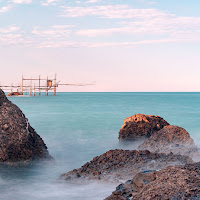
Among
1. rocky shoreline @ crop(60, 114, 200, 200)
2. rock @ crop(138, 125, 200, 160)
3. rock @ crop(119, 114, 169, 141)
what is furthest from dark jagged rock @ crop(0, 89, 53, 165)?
rock @ crop(119, 114, 169, 141)

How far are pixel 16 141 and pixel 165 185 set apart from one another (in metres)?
4.81

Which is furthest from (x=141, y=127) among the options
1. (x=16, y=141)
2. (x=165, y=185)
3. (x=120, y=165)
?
(x=165, y=185)

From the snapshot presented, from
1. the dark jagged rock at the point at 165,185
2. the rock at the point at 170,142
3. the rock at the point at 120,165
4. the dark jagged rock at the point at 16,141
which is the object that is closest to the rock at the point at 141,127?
the rock at the point at 170,142

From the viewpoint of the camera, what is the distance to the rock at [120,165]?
234 inches

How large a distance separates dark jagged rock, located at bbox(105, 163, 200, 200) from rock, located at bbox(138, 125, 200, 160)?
5066mm

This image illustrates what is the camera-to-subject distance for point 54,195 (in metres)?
5.60

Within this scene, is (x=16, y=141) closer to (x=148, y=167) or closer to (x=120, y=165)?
(x=120, y=165)

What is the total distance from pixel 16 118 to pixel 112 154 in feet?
9.01

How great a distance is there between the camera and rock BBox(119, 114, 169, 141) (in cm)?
1160

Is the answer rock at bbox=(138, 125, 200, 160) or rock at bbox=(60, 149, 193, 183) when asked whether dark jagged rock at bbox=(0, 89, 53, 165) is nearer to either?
rock at bbox=(60, 149, 193, 183)

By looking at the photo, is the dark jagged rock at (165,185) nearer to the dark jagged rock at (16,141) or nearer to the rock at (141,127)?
the dark jagged rock at (16,141)

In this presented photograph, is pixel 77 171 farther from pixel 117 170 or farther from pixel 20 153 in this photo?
pixel 20 153

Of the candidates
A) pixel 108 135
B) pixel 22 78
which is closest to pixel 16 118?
pixel 108 135

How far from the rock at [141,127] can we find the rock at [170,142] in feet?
5.86
